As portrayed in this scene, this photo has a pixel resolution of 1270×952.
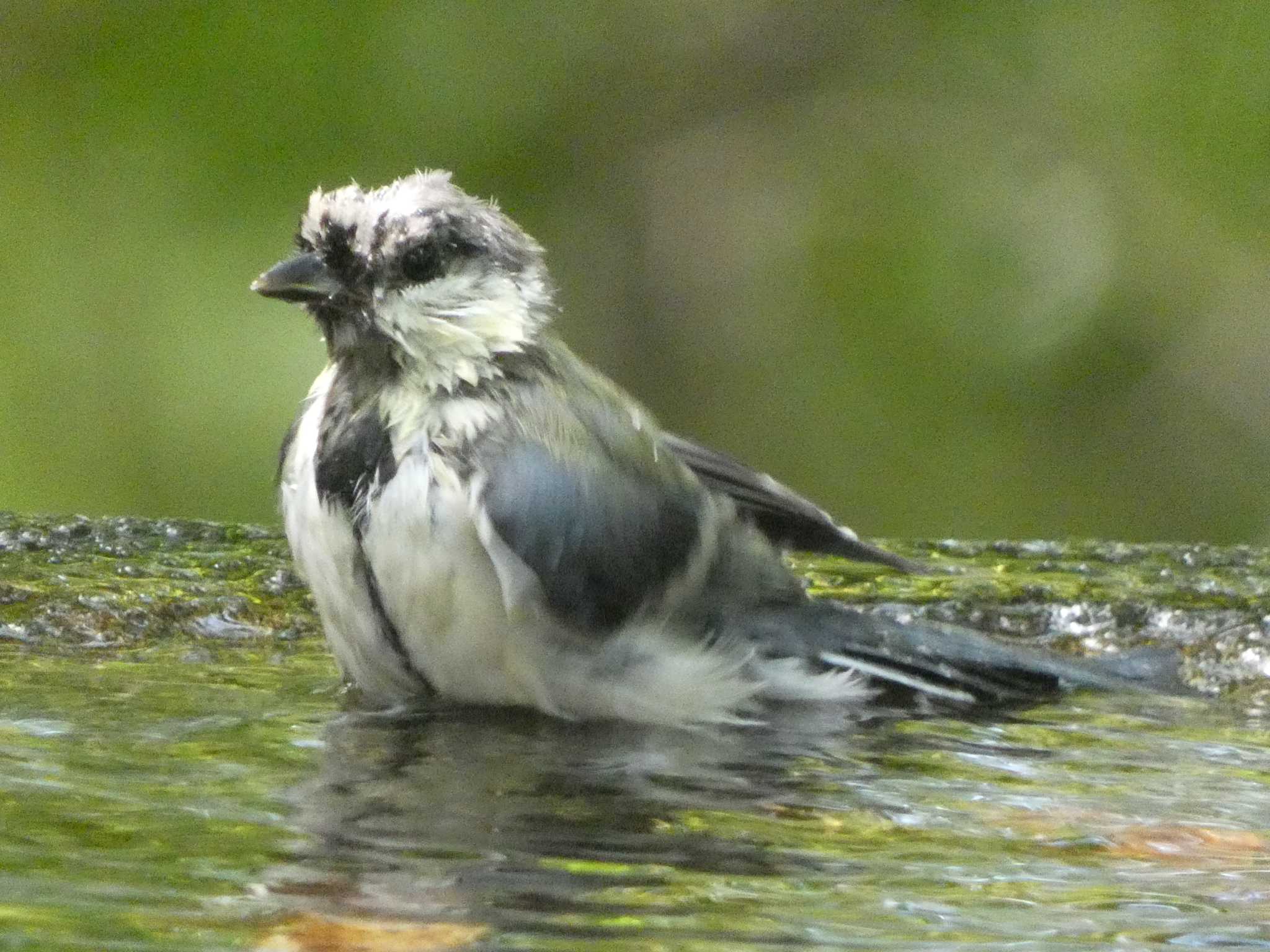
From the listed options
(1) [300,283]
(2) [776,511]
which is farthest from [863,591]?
(1) [300,283]

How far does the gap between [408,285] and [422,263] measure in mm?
41

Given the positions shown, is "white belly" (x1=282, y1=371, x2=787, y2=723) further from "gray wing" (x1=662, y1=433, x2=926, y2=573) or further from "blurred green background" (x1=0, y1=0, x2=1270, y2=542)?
"blurred green background" (x1=0, y1=0, x2=1270, y2=542)

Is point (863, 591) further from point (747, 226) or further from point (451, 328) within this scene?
point (747, 226)

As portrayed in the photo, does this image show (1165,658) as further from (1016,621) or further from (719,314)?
(719,314)

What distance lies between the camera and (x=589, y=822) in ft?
6.20

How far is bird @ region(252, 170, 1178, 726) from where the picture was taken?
7.93 feet

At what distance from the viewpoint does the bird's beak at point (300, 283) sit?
264 centimetres

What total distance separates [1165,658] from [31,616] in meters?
1.53

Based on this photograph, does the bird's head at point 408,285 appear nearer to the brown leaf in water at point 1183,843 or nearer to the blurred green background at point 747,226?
the brown leaf in water at point 1183,843

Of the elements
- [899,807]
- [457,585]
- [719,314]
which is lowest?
[899,807]

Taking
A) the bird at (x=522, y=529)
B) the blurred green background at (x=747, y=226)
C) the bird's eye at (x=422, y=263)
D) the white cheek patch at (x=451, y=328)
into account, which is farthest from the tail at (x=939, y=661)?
the blurred green background at (x=747, y=226)

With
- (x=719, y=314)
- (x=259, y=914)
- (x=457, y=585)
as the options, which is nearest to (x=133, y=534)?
(x=457, y=585)

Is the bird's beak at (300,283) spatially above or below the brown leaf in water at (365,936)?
above

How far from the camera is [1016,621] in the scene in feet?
9.72
